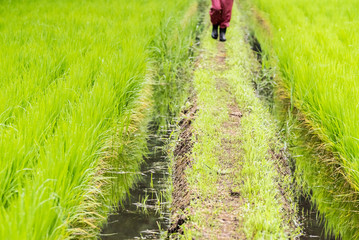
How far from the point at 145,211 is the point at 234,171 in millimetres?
538

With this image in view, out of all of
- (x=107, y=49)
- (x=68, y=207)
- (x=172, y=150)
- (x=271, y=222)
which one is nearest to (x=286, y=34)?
(x=107, y=49)

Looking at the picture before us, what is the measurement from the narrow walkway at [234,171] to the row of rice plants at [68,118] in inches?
17.1

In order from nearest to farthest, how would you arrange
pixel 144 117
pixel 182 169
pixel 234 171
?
pixel 234 171 → pixel 182 169 → pixel 144 117

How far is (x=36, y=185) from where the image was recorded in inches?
59.5

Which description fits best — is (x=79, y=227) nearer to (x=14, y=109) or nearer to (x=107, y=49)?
(x=14, y=109)

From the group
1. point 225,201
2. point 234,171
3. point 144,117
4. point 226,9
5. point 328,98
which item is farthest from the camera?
point 226,9

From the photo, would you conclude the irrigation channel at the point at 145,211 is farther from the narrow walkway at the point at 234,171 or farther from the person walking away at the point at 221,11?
the person walking away at the point at 221,11

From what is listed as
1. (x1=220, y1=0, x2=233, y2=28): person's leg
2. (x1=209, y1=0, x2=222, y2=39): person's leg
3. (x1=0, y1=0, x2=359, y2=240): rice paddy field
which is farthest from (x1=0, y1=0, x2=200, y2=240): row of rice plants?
(x1=220, y1=0, x2=233, y2=28): person's leg

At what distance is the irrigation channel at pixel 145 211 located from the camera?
191cm

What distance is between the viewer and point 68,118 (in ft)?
7.61

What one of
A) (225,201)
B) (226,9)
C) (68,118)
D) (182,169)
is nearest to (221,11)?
(226,9)

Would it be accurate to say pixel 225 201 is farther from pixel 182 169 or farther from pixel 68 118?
pixel 68 118

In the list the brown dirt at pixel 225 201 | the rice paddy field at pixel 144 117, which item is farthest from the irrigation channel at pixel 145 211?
the brown dirt at pixel 225 201

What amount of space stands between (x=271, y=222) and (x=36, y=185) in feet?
3.18
